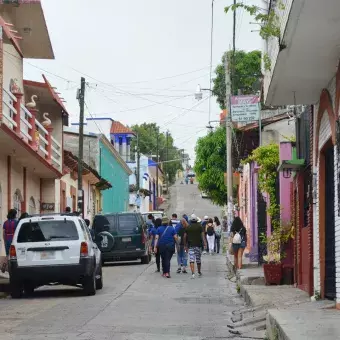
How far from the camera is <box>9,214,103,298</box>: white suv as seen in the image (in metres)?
18.0

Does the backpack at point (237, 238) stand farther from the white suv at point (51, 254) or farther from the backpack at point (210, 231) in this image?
the backpack at point (210, 231)

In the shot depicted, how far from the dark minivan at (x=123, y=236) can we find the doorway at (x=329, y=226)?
16914 millimetres

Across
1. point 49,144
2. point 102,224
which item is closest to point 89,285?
point 49,144

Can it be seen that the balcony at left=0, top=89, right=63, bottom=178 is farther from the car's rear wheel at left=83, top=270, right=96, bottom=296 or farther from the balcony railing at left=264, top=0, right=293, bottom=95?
the balcony railing at left=264, top=0, right=293, bottom=95

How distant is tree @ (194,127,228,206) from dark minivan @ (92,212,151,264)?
73.8 feet

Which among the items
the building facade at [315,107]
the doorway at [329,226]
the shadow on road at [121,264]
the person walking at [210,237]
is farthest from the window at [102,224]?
the doorway at [329,226]

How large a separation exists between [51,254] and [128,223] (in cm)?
1355

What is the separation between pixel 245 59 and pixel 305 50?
152ft

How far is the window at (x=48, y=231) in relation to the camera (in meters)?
18.3

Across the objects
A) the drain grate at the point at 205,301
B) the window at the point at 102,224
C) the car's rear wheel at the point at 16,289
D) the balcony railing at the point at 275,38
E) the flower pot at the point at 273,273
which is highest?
the balcony railing at the point at 275,38

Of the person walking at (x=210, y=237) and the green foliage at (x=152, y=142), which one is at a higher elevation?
the green foliage at (x=152, y=142)

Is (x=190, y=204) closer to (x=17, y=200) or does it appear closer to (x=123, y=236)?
(x=123, y=236)

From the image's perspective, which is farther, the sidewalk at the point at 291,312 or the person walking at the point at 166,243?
the person walking at the point at 166,243

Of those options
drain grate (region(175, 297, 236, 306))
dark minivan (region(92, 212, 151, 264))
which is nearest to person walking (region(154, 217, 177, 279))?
dark minivan (region(92, 212, 151, 264))
